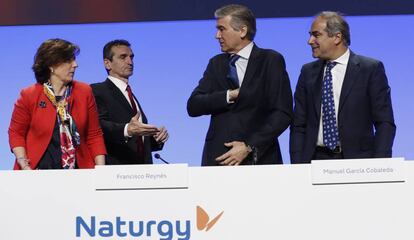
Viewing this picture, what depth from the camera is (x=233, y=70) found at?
12.6 feet

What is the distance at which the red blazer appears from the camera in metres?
3.76

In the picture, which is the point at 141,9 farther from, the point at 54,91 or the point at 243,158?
the point at 243,158

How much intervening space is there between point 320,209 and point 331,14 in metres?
1.17

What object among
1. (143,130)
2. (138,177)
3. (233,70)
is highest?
(233,70)

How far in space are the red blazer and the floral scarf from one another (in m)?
0.02

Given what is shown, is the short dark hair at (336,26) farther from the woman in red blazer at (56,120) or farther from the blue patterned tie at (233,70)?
the woman in red blazer at (56,120)

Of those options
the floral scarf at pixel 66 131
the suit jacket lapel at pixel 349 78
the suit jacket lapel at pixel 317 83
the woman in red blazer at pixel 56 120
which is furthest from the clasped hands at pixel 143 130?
the suit jacket lapel at pixel 349 78

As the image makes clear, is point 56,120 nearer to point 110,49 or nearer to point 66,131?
point 66,131

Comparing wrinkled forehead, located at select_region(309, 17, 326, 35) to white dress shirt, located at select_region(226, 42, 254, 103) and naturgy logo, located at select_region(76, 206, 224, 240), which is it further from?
naturgy logo, located at select_region(76, 206, 224, 240)

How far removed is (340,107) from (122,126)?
107cm

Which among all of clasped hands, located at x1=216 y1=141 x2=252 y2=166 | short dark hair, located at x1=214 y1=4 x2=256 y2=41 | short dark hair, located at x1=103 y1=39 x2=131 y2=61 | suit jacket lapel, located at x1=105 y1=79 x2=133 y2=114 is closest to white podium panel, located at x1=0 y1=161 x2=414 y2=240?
clasped hands, located at x1=216 y1=141 x2=252 y2=166

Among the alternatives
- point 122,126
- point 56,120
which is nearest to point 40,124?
point 56,120

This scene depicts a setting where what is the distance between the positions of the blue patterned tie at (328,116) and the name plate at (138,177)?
884 millimetres

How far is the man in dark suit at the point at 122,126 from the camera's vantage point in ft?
13.5
